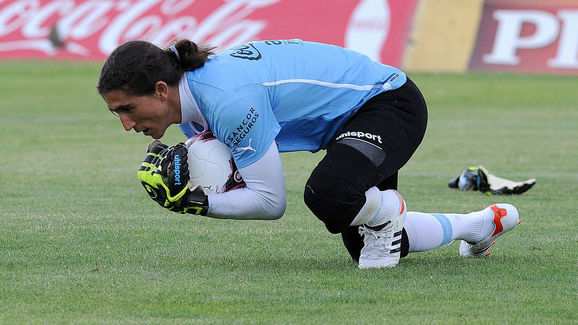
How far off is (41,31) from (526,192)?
16.3 meters

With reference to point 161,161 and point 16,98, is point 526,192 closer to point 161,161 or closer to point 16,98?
point 161,161

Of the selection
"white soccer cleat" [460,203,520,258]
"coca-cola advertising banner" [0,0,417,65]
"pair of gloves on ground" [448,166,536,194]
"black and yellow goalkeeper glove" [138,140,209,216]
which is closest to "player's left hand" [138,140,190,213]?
"black and yellow goalkeeper glove" [138,140,209,216]

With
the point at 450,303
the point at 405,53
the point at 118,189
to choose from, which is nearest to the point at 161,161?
the point at 450,303

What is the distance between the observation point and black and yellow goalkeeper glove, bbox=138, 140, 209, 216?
4.88 m

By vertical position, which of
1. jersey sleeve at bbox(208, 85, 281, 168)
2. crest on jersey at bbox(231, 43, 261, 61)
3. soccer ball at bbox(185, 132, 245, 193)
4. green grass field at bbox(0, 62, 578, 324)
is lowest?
green grass field at bbox(0, 62, 578, 324)

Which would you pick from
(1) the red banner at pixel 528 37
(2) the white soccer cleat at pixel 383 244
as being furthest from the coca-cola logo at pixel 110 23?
(2) the white soccer cleat at pixel 383 244

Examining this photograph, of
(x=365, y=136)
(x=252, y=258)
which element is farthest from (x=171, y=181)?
(x=365, y=136)

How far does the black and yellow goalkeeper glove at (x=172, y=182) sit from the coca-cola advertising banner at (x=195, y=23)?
1643 centimetres

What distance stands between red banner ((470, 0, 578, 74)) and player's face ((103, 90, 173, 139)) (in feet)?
57.1

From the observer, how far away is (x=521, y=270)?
17.1 ft

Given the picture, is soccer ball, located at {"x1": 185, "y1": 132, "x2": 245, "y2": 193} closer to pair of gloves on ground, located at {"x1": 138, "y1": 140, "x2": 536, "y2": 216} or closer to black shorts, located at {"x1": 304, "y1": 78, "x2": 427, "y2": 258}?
pair of gloves on ground, located at {"x1": 138, "y1": 140, "x2": 536, "y2": 216}

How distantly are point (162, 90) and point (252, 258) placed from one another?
4.01 feet

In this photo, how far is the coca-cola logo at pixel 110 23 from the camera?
21.8 m

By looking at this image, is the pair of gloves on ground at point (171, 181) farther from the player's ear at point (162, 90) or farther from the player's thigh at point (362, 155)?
the player's thigh at point (362, 155)
